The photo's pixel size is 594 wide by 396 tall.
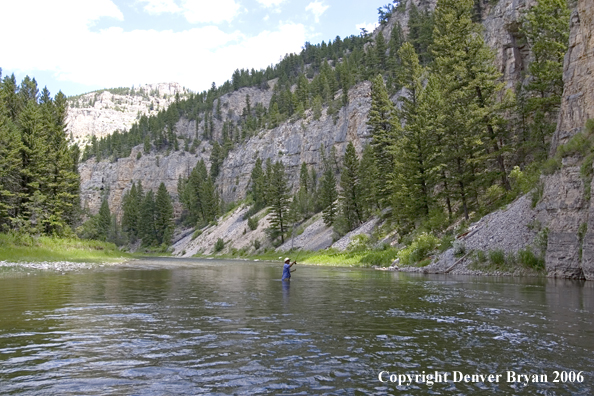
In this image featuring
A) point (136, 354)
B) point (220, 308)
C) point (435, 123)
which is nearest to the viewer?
point (136, 354)

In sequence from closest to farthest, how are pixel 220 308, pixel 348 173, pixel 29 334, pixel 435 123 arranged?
pixel 29 334
pixel 220 308
pixel 435 123
pixel 348 173

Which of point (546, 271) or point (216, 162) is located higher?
point (216, 162)

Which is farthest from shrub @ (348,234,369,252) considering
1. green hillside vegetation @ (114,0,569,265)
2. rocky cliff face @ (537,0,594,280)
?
rocky cliff face @ (537,0,594,280)

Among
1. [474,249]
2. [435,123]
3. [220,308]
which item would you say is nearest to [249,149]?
[435,123]

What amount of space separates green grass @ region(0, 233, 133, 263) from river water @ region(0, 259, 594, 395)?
75.4 ft

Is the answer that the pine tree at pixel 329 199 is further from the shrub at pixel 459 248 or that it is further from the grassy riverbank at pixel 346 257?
the shrub at pixel 459 248

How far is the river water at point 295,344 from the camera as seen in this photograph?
718 centimetres

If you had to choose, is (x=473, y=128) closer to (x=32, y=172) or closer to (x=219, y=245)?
(x=32, y=172)

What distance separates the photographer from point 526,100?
47344 mm

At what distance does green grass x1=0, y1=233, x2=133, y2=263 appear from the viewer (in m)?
37.2

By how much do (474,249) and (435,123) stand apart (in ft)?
55.0

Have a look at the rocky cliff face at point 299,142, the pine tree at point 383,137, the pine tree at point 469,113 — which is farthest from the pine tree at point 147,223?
the pine tree at point 469,113

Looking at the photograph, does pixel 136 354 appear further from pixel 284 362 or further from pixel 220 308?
pixel 220 308

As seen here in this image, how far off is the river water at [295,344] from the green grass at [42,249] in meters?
23.0
